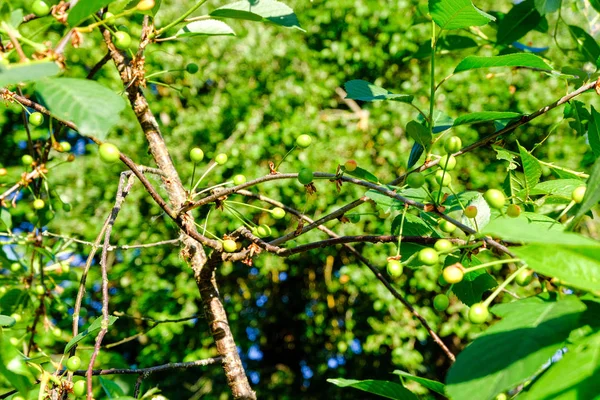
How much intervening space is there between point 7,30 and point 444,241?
506mm

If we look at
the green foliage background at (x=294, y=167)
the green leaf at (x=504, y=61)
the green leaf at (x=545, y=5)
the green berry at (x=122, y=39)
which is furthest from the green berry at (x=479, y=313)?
the green foliage background at (x=294, y=167)

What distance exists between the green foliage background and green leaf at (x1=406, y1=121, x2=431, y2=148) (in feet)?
8.79

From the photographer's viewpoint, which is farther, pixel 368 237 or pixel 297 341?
pixel 297 341

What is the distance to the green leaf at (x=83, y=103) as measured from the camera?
18.5 inches

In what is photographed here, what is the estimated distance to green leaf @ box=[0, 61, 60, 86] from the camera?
0.41 metres

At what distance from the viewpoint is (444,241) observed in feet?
2.05

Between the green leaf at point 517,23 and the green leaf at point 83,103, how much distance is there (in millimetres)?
939

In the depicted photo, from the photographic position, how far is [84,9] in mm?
506

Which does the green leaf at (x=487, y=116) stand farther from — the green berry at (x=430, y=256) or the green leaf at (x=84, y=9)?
the green leaf at (x=84, y=9)

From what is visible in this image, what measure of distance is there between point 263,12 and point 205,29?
0.49ft

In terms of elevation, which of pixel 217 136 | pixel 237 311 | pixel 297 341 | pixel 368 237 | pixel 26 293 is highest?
pixel 368 237

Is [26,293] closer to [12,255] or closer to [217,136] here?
[12,255]

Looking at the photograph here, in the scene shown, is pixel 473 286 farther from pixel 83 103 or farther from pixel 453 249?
pixel 83 103

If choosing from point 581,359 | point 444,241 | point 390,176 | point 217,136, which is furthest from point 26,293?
point 390,176
